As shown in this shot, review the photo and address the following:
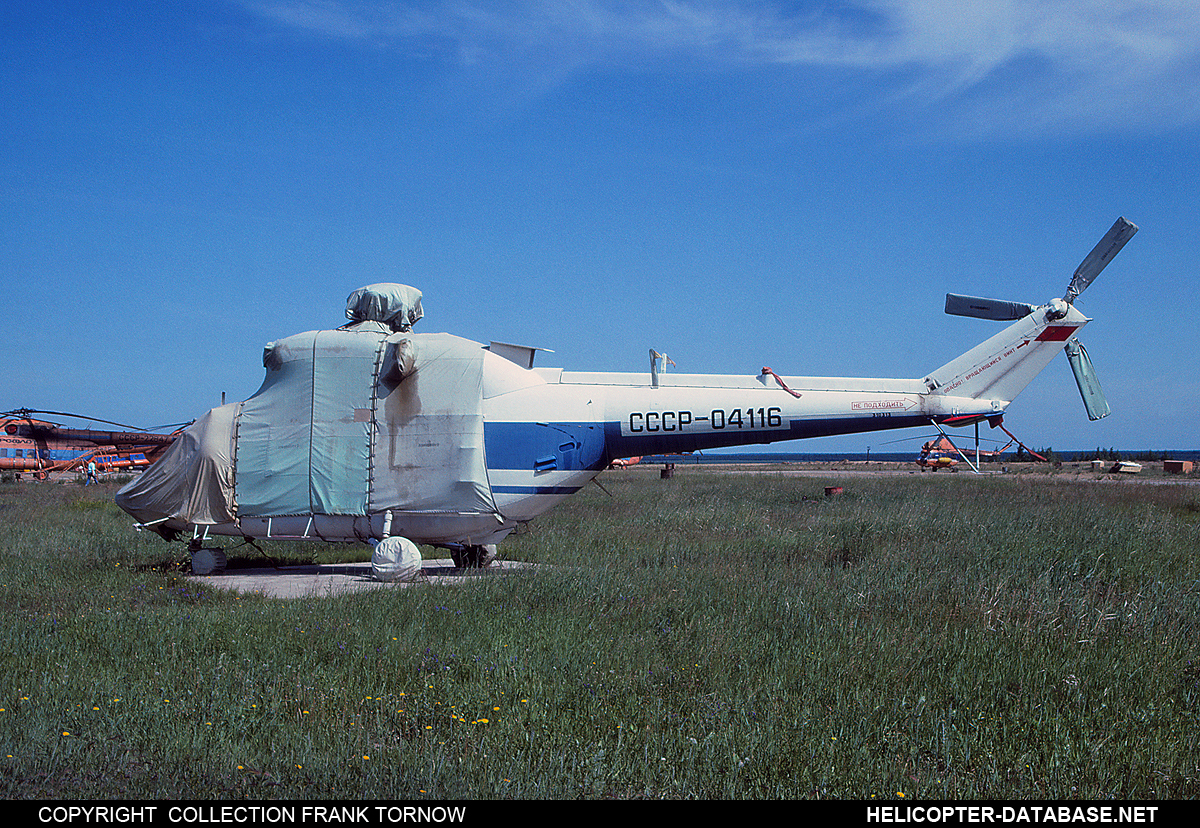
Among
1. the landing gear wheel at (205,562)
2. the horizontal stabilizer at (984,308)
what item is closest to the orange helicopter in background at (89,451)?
the landing gear wheel at (205,562)

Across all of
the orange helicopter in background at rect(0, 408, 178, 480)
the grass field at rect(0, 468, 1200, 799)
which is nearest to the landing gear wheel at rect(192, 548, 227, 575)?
the grass field at rect(0, 468, 1200, 799)

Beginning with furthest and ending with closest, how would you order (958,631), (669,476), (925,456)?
(925,456) → (669,476) → (958,631)

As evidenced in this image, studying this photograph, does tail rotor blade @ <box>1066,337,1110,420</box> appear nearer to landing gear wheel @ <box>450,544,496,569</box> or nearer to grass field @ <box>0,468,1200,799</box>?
grass field @ <box>0,468,1200,799</box>

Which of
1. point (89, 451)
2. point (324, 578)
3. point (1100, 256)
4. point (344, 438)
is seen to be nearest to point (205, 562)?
point (324, 578)

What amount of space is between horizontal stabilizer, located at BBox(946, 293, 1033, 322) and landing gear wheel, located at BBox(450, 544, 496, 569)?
8.11 metres

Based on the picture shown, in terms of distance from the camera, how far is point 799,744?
17.0 ft

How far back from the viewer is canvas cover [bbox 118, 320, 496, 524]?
12078 millimetres

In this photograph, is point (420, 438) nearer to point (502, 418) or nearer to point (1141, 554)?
point (502, 418)

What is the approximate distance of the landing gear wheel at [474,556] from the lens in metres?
13.1

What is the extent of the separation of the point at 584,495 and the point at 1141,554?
19.4 meters

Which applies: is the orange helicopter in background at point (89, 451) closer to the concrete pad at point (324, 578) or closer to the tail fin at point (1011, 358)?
the concrete pad at point (324, 578)
